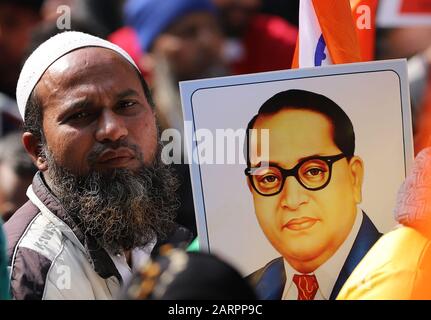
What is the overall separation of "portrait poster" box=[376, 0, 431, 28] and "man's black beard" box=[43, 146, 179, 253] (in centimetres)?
185

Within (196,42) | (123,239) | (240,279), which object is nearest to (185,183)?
(196,42)

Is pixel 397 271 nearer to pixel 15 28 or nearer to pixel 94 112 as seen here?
pixel 94 112

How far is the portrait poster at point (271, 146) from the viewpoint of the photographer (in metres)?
3.32

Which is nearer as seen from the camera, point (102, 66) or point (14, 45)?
point (102, 66)

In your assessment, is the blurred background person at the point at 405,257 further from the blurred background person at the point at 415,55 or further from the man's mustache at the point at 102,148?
Answer: the blurred background person at the point at 415,55

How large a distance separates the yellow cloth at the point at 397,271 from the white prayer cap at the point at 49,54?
1.05m

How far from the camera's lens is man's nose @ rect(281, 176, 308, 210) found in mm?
3297

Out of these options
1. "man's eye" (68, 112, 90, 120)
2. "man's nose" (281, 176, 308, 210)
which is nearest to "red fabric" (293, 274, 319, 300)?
"man's nose" (281, 176, 308, 210)

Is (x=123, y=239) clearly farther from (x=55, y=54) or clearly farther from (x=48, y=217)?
(x=55, y=54)

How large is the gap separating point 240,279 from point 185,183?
259 cm

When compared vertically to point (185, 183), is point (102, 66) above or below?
above

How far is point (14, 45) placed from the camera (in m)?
6.09

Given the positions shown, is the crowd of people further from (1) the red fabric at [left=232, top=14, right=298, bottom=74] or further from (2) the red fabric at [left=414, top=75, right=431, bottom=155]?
(1) the red fabric at [left=232, top=14, right=298, bottom=74]

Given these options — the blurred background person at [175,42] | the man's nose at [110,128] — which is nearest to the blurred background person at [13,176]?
the blurred background person at [175,42]
